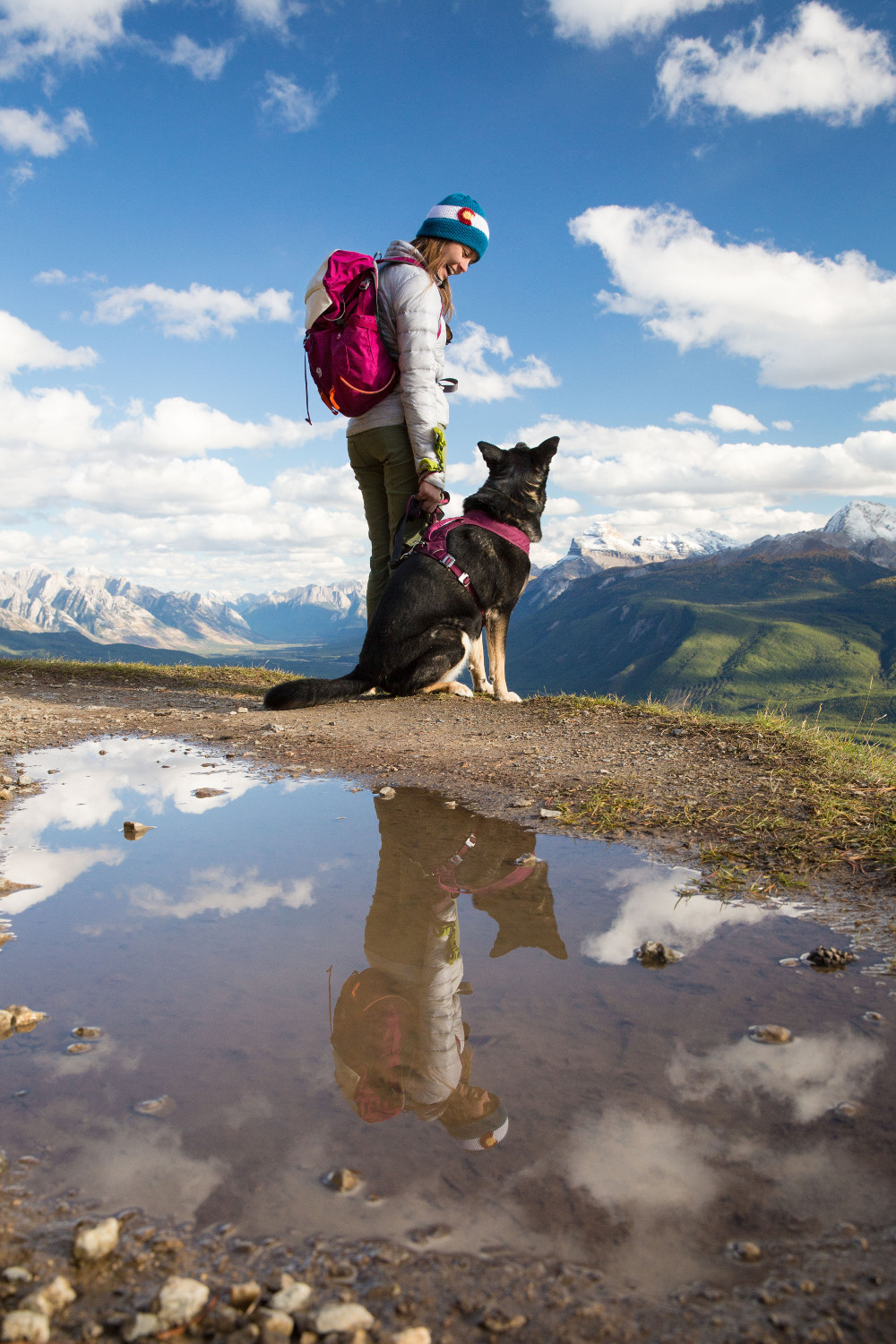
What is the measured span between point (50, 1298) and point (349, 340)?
6.58 metres

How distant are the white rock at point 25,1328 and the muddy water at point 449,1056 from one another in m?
0.28

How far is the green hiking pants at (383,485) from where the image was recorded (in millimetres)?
6961

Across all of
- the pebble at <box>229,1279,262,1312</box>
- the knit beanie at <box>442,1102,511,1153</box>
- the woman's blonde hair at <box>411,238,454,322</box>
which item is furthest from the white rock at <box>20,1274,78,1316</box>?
the woman's blonde hair at <box>411,238,454,322</box>

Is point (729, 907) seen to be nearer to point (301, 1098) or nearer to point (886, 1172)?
point (886, 1172)

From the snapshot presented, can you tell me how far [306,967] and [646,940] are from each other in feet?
3.79

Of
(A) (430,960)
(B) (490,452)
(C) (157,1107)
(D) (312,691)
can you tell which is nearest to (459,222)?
(B) (490,452)

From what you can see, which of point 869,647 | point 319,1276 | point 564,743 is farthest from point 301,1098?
point 869,647

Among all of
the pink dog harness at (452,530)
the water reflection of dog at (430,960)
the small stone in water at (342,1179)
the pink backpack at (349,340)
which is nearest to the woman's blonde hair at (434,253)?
the pink backpack at (349,340)

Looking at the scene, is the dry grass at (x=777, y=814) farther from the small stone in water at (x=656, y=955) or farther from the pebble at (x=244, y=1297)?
the pebble at (x=244, y=1297)

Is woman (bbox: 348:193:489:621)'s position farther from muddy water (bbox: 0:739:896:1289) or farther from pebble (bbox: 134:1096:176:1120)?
pebble (bbox: 134:1096:176:1120)

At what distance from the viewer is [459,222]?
6457 mm

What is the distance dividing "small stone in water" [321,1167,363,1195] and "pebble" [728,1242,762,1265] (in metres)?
0.70

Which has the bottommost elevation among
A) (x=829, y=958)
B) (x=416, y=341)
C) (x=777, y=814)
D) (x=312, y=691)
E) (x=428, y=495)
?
(x=829, y=958)

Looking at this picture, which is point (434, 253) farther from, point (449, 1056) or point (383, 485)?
point (449, 1056)
